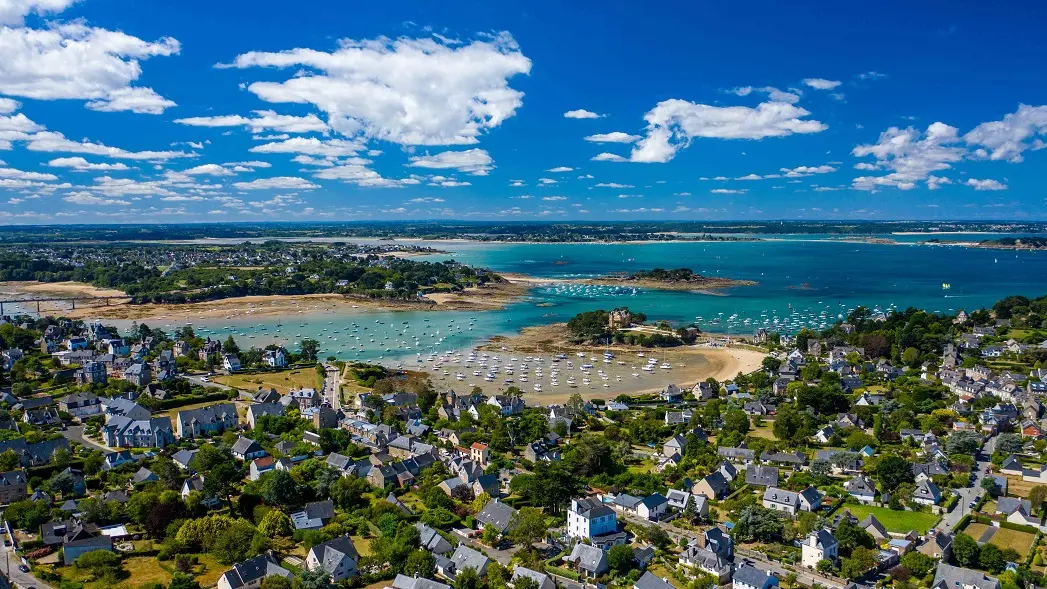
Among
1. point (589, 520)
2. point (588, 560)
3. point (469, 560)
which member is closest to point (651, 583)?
point (588, 560)

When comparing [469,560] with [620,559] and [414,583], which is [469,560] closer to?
[414,583]

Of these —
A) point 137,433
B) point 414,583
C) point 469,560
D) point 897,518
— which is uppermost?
point 414,583

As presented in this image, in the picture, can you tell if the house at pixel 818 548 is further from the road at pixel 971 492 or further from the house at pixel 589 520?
the house at pixel 589 520

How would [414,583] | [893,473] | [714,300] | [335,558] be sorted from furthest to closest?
[714,300], [893,473], [335,558], [414,583]

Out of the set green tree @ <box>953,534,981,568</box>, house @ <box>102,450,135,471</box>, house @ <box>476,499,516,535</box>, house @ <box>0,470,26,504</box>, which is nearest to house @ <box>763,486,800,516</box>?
green tree @ <box>953,534,981,568</box>

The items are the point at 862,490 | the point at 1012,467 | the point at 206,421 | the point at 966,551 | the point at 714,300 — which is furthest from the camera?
the point at 714,300

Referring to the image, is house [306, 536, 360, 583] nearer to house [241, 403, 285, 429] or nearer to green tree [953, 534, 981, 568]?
house [241, 403, 285, 429]
